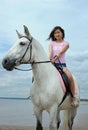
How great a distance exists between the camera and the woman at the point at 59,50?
28.7 ft

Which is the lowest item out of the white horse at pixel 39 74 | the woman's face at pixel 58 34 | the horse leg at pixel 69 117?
the horse leg at pixel 69 117

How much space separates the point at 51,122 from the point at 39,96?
597 mm

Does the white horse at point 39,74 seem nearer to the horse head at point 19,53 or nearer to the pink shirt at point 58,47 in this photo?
the horse head at point 19,53

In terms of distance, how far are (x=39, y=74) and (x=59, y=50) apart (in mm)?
1092

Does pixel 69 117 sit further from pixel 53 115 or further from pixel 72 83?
pixel 53 115

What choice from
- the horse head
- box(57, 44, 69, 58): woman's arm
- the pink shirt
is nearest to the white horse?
the horse head

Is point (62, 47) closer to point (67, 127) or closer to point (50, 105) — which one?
point (50, 105)

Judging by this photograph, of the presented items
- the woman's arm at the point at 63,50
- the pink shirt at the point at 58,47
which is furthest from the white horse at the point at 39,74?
the pink shirt at the point at 58,47

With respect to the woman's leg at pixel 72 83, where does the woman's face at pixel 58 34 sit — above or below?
above

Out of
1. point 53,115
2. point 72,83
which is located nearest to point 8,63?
point 53,115

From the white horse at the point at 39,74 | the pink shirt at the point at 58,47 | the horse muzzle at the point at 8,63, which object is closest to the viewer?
the horse muzzle at the point at 8,63

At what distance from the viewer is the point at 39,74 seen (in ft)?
26.2

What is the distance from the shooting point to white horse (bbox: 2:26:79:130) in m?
7.54

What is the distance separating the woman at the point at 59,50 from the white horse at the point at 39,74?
577 millimetres
